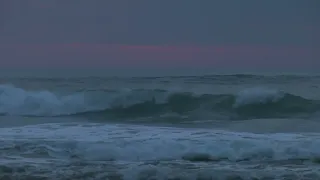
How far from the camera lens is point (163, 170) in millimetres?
7859

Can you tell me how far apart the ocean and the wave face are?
1.2 inches

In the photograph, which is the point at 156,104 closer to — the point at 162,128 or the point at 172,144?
the point at 162,128

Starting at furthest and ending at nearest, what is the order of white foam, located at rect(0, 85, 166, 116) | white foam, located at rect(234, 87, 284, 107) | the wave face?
1. white foam, located at rect(0, 85, 166, 116)
2. white foam, located at rect(234, 87, 284, 107)
3. the wave face

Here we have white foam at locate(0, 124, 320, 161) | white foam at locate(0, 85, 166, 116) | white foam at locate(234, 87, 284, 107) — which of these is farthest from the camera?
Answer: white foam at locate(0, 85, 166, 116)

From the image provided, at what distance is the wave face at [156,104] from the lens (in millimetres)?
16172

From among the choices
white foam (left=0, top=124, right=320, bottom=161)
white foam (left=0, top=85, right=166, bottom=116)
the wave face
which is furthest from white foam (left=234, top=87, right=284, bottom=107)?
white foam (left=0, top=124, right=320, bottom=161)

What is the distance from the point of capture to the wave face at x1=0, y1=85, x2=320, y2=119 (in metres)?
16.2

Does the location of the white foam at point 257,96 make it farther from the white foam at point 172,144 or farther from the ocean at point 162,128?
the white foam at point 172,144

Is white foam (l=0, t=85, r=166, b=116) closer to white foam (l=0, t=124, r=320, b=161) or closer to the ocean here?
the ocean

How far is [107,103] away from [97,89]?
146 centimetres

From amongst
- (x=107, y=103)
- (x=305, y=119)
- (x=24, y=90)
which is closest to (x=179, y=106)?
(x=107, y=103)

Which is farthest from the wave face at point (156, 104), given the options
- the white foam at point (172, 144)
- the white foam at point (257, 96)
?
the white foam at point (172, 144)

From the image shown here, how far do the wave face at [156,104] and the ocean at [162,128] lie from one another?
0.03m

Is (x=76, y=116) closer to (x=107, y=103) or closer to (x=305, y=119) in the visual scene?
(x=107, y=103)
